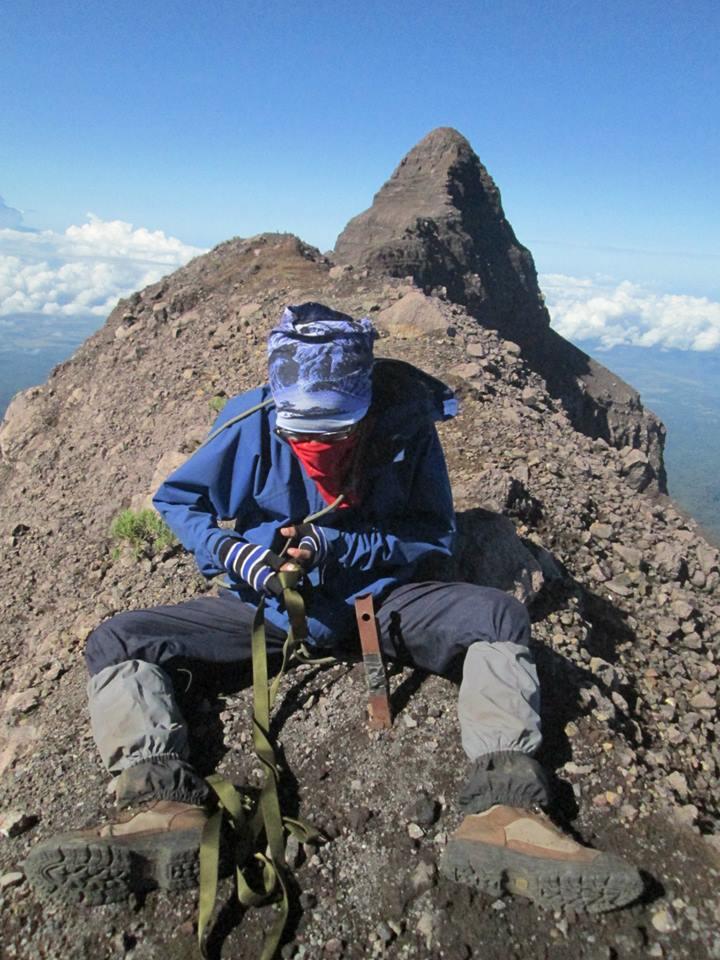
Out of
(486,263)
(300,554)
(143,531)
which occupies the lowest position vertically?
(143,531)

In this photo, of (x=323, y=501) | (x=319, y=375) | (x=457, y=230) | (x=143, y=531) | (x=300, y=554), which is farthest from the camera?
(x=457, y=230)

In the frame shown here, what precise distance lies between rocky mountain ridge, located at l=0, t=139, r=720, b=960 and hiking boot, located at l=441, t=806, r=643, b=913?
3.6 inches

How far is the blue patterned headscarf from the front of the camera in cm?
375

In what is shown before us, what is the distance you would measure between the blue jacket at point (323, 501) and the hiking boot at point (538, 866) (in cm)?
147

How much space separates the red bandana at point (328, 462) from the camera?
12.7 feet

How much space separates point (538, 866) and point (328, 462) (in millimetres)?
2171

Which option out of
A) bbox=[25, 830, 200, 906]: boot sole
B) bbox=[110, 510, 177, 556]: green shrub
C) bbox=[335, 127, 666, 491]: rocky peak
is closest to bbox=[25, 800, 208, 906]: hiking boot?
bbox=[25, 830, 200, 906]: boot sole

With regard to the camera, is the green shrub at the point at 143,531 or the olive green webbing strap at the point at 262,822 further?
the green shrub at the point at 143,531

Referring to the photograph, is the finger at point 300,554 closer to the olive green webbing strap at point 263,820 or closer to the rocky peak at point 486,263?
the olive green webbing strap at point 263,820

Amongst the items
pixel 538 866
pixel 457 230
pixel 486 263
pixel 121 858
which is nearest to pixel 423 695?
pixel 538 866

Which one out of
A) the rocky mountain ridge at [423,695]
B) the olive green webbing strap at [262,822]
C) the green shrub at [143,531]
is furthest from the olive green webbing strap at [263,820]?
the green shrub at [143,531]

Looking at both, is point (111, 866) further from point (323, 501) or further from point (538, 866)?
point (323, 501)

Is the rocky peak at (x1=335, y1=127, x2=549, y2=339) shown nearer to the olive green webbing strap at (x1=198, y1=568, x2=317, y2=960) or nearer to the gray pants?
the gray pants

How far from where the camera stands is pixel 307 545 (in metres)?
3.90
